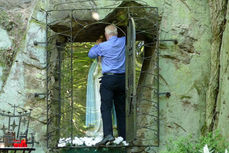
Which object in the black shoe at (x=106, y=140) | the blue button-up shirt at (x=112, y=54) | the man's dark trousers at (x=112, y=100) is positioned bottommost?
the black shoe at (x=106, y=140)

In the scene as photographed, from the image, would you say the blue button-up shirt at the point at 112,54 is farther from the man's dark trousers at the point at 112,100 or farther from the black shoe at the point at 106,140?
the black shoe at the point at 106,140

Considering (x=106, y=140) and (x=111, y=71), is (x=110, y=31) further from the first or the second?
(x=106, y=140)

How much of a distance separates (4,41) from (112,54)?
1.55 meters

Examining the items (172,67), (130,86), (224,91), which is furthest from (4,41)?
(224,91)

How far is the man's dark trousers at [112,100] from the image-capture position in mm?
7543

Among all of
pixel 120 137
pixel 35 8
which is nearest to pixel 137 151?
pixel 120 137

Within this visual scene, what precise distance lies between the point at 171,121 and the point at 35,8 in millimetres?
2439

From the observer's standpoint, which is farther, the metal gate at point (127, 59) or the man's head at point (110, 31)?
the man's head at point (110, 31)

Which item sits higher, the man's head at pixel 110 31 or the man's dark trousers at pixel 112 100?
the man's head at pixel 110 31

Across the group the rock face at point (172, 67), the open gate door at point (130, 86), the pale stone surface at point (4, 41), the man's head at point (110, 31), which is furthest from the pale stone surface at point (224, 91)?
the pale stone surface at point (4, 41)

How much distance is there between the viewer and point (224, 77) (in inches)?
263

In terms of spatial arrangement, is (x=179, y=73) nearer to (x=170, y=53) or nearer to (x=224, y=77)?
(x=170, y=53)

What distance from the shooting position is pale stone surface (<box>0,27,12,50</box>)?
7930 mm

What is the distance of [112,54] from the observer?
7695 millimetres
